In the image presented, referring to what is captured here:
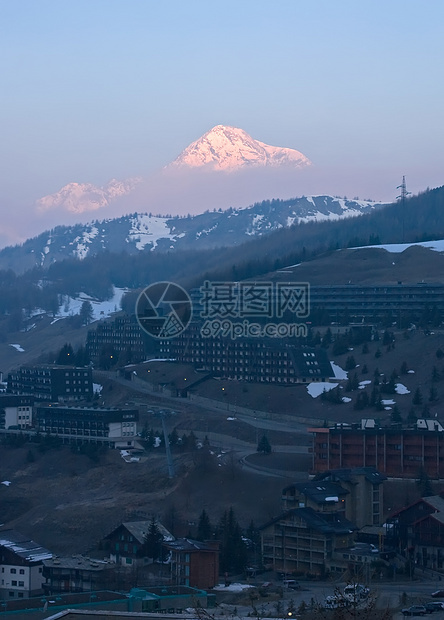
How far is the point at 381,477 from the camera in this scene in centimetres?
4372

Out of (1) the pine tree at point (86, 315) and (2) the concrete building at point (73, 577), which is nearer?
(2) the concrete building at point (73, 577)

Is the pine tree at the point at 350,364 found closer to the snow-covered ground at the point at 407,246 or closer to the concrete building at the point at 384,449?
the concrete building at the point at 384,449

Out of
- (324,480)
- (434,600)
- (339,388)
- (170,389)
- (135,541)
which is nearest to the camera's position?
(434,600)

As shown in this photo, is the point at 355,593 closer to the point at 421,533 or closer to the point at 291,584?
the point at 291,584

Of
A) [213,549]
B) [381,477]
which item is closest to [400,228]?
[381,477]

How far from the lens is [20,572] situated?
34281mm

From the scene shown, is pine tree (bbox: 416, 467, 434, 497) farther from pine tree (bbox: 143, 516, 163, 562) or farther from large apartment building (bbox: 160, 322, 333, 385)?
large apartment building (bbox: 160, 322, 333, 385)

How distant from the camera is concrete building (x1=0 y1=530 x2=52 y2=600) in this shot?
33812 mm

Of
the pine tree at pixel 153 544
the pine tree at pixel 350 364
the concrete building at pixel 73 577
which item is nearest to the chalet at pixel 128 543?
the pine tree at pixel 153 544

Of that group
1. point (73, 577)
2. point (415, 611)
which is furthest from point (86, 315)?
point (415, 611)

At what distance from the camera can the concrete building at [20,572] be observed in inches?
1331

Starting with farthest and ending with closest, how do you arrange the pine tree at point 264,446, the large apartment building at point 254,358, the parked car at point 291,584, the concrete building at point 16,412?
the large apartment building at point 254,358, the concrete building at point 16,412, the pine tree at point 264,446, the parked car at point 291,584

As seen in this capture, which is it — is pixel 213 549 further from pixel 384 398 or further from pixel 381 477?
pixel 384 398

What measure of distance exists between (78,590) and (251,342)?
3809 cm
